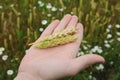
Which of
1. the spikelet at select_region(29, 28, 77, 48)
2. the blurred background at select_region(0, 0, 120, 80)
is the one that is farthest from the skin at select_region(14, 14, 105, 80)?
the blurred background at select_region(0, 0, 120, 80)

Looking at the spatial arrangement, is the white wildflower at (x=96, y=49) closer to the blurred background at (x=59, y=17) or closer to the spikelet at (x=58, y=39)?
the blurred background at (x=59, y=17)

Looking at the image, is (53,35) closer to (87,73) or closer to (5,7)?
(87,73)

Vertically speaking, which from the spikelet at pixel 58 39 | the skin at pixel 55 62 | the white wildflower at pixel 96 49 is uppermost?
the spikelet at pixel 58 39

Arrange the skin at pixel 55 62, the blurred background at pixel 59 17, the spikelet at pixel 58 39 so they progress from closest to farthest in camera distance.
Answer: the skin at pixel 55 62, the spikelet at pixel 58 39, the blurred background at pixel 59 17

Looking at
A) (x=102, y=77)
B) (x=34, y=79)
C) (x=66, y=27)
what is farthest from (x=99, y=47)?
(x=34, y=79)

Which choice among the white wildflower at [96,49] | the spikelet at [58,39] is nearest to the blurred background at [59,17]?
the white wildflower at [96,49]
